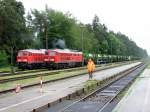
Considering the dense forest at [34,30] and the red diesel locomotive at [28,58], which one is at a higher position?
the dense forest at [34,30]

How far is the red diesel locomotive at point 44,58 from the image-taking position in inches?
2381

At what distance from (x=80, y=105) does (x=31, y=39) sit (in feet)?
203

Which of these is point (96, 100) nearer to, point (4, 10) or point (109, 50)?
point (4, 10)

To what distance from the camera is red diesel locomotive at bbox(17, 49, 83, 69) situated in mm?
60469

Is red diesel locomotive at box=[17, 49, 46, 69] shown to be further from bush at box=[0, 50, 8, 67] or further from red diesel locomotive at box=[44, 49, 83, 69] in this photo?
bush at box=[0, 50, 8, 67]

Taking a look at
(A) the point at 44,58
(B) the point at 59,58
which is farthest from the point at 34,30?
(B) the point at 59,58

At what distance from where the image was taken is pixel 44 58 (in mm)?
63906

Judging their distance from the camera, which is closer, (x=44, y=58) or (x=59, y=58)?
(x=59, y=58)

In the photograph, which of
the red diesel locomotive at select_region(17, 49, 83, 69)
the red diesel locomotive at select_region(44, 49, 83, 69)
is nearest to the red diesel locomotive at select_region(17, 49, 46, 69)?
the red diesel locomotive at select_region(17, 49, 83, 69)

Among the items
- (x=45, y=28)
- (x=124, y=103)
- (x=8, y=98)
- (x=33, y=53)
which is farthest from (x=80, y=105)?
(x=45, y=28)

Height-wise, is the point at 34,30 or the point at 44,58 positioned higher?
the point at 34,30

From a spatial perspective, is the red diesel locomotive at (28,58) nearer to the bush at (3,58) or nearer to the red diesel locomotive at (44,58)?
the red diesel locomotive at (44,58)

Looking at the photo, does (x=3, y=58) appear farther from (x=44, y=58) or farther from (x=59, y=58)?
(x=59, y=58)

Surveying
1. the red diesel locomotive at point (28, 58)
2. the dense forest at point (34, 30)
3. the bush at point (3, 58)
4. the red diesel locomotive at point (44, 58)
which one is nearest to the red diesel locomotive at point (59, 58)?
the red diesel locomotive at point (44, 58)
